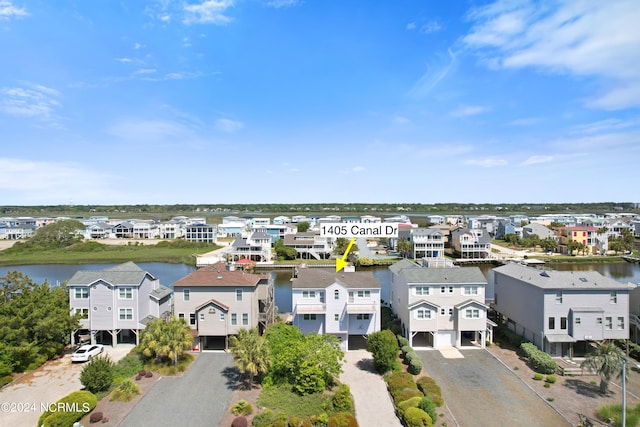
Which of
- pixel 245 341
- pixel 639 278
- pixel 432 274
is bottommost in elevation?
pixel 639 278

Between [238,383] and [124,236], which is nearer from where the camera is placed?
[238,383]

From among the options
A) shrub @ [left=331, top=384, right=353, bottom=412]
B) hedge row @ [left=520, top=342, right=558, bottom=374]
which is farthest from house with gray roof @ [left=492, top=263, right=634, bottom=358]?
shrub @ [left=331, top=384, right=353, bottom=412]

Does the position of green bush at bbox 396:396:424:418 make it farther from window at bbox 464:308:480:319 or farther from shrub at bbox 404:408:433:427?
window at bbox 464:308:480:319

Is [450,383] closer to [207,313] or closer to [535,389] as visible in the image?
[535,389]

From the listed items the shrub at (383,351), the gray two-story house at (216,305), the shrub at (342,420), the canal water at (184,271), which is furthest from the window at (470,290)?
the canal water at (184,271)

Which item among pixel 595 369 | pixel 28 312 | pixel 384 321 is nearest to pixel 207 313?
pixel 28 312

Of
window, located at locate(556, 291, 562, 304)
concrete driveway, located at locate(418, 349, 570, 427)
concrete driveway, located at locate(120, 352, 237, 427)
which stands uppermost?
window, located at locate(556, 291, 562, 304)

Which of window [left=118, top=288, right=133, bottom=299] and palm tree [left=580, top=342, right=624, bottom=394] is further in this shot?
window [left=118, top=288, right=133, bottom=299]
